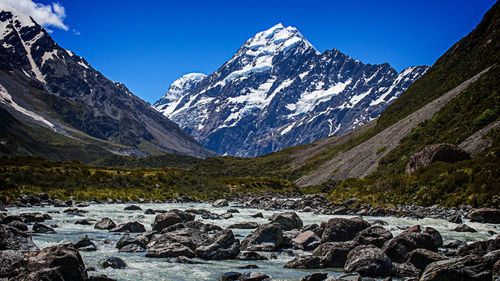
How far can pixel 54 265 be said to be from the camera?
12680 millimetres

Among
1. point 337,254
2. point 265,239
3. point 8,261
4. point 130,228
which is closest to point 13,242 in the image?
point 8,261

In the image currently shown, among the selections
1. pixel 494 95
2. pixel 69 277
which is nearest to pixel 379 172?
pixel 494 95

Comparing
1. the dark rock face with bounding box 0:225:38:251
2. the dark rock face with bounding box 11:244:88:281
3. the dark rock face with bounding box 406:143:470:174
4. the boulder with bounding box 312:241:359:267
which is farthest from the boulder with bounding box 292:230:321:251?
the dark rock face with bounding box 406:143:470:174

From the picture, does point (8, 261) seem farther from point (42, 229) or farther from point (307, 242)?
point (307, 242)

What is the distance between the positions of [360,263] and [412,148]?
69.6 meters

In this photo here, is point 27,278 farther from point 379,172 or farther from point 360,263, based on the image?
point 379,172

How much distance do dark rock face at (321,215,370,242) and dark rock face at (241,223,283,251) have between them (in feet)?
9.39

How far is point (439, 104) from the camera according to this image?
308 ft

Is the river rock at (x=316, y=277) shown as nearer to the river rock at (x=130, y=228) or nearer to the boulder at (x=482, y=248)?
the boulder at (x=482, y=248)

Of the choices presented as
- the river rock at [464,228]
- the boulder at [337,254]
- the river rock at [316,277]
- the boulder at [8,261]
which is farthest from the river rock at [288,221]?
the boulder at [8,261]

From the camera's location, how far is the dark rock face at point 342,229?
21.4m

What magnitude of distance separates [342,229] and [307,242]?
233cm

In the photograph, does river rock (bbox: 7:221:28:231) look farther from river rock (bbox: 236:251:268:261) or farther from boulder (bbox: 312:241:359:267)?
boulder (bbox: 312:241:359:267)

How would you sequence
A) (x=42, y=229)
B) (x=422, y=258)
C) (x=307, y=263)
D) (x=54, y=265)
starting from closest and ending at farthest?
(x=54, y=265) < (x=422, y=258) < (x=307, y=263) < (x=42, y=229)
